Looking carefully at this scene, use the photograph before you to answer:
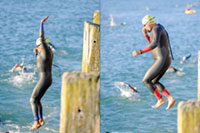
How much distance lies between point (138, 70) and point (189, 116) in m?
42.7

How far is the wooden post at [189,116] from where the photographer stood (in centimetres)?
690

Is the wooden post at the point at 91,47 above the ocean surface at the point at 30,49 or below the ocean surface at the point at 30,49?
above

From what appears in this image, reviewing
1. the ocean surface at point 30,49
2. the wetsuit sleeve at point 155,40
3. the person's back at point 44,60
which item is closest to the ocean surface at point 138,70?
the ocean surface at point 30,49

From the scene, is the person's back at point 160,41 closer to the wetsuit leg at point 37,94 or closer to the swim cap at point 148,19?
the swim cap at point 148,19

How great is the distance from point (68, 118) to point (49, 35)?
51727mm

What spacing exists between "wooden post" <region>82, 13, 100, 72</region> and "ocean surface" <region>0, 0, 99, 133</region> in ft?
2.00

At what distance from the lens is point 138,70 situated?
49.5 m

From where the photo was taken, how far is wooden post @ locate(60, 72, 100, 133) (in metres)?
7.45

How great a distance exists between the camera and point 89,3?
90.6 metres

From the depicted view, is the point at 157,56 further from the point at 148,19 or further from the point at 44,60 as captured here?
the point at 44,60

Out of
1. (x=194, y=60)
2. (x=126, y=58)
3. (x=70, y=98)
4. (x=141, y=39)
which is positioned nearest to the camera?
(x=70, y=98)

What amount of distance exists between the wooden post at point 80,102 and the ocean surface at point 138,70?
2680 cm

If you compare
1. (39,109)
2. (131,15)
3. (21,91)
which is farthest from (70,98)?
(131,15)

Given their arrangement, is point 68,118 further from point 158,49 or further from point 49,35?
point 49,35
